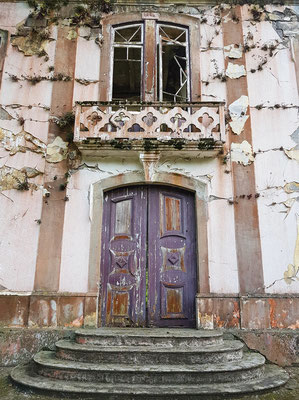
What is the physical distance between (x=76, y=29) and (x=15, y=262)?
4.36 m

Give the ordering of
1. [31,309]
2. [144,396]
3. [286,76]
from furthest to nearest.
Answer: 1. [286,76]
2. [31,309]
3. [144,396]

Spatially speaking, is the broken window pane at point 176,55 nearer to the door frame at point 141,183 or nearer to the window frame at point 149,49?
the window frame at point 149,49

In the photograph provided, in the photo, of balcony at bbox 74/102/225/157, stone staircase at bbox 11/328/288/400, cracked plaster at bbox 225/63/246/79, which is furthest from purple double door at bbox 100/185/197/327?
cracked plaster at bbox 225/63/246/79

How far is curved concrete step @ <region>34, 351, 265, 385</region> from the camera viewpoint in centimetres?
394

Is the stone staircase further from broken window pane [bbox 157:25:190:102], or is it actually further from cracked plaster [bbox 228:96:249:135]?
broken window pane [bbox 157:25:190:102]

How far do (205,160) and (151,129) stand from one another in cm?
105

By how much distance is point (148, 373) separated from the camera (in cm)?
395

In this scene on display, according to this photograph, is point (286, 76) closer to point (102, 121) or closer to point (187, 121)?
point (187, 121)

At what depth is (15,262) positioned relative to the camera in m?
5.53

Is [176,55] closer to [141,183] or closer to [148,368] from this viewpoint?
[141,183]

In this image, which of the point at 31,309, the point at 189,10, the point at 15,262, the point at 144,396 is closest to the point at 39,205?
the point at 15,262

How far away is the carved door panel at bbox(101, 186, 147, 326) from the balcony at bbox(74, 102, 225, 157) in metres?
0.83

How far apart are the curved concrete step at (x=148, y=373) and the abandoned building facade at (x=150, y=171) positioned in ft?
3.92

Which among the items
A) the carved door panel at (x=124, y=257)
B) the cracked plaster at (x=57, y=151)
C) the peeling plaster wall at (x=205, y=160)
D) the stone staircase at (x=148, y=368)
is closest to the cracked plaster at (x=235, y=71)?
the peeling plaster wall at (x=205, y=160)
